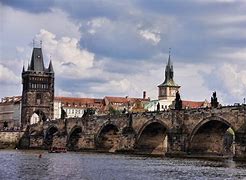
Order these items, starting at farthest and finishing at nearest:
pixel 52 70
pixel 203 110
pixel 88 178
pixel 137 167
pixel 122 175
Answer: pixel 52 70 < pixel 203 110 < pixel 137 167 < pixel 122 175 < pixel 88 178

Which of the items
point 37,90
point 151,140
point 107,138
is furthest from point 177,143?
point 37,90

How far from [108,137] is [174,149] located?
25.8 metres

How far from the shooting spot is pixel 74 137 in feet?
378

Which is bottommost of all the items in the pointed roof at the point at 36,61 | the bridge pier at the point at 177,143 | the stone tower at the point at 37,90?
the bridge pier at the point at 177,143

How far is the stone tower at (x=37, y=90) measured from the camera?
16275 cm

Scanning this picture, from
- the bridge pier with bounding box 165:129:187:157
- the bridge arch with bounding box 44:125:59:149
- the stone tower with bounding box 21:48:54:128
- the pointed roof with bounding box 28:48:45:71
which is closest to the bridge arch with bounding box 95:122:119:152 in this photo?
the bridge arch with bounding box 44:125:59:149

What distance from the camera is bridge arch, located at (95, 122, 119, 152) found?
338ft

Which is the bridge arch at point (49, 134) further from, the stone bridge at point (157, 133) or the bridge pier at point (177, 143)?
the bridge pier at point (177, 143)

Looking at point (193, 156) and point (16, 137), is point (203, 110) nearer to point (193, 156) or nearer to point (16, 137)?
point (193, 156)

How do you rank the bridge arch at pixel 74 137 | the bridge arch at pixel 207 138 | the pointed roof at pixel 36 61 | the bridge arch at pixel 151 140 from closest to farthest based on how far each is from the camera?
the bridge arch at pixel 207 138, the bridge arch at pixel 151 140, the bridge arch at pixel 74 137, the pointed roof at pixel 36 61

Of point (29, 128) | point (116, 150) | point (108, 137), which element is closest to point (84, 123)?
point (108, 137)

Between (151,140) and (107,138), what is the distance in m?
14.8

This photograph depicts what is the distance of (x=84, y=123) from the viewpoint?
109 meters

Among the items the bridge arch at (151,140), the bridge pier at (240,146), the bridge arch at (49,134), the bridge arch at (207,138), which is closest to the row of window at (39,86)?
the bridge arch at (49,134)
